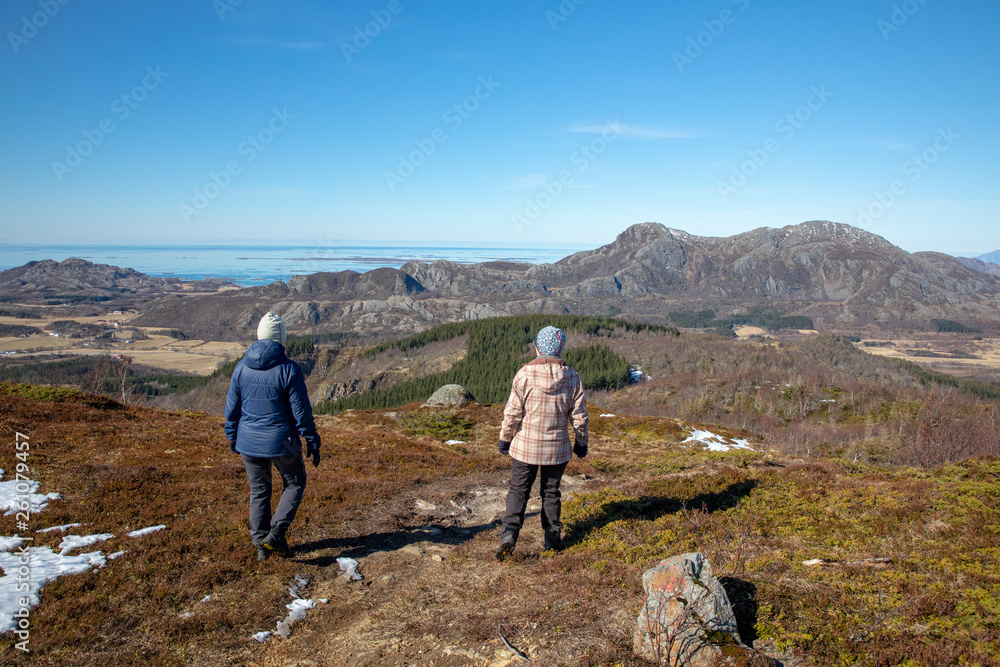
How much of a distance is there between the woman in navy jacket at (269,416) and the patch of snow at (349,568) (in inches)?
52.0

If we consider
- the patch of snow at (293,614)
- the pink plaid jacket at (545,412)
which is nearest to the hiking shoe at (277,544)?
the patch of snow at (293,614)

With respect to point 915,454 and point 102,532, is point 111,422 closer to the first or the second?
Result: point 102,532

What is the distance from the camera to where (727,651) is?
16.5ft

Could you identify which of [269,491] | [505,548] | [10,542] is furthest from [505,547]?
[10,542]

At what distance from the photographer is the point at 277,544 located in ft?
26.9

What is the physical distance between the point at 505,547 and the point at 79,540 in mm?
7243

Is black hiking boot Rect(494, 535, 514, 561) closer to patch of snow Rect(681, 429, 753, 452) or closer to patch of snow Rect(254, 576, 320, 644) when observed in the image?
patch of snow Rect(254, 576, 320, 644)

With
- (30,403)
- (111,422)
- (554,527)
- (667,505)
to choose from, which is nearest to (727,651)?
(554,527)

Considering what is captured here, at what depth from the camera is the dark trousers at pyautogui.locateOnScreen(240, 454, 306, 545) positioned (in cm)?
775

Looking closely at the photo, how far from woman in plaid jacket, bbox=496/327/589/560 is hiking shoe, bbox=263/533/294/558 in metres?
3.99

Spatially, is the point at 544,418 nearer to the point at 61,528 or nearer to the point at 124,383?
the point at 61,528

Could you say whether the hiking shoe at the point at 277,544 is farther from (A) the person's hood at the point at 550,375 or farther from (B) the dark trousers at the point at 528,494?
(A) the person's hood at the point at 550,375

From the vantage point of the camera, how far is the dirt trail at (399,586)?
226 inches

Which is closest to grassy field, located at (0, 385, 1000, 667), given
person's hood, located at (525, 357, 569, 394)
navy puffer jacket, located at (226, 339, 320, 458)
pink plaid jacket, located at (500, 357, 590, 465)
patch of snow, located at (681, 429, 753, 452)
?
pink plaid jacket, located at (500, 357, 590, 465)
